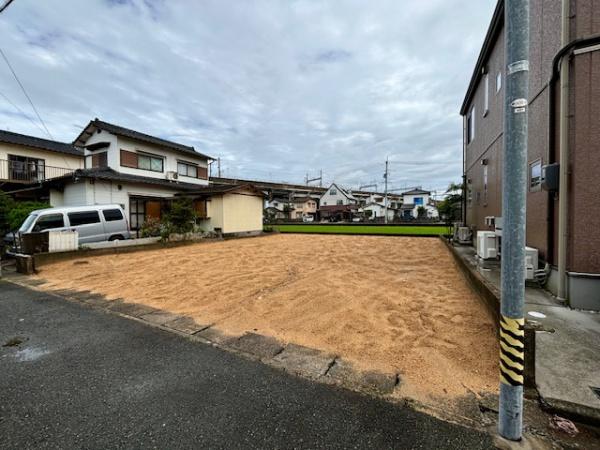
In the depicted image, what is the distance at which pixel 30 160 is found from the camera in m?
15.7

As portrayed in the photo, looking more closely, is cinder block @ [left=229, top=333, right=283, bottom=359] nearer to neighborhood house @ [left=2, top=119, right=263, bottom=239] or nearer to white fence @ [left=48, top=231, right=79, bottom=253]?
white fence @ [left=48, top=231, right=79, bottom=253]

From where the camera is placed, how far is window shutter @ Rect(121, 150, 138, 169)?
14.9 meters

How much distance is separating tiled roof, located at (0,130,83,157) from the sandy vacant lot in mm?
12739

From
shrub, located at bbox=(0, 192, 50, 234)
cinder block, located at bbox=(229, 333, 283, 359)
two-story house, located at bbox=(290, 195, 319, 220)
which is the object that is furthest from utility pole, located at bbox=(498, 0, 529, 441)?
two-story house, located at bbox=(290, 195, 319, 220)

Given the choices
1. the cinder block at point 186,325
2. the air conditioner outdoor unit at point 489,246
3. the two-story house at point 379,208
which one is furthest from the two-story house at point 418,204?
the cinder block at point 186,325

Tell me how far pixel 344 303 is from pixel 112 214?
32.3 feet

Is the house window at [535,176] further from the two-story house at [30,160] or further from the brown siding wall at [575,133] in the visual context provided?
the two-story house at [30,160]

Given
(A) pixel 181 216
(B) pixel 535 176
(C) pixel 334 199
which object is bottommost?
(A) pixel 181 216

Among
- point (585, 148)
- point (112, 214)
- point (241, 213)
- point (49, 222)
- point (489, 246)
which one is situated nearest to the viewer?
point (585, 148)

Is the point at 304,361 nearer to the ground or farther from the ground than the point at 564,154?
nearer to the ground

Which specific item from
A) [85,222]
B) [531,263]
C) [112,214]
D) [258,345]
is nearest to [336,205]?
[112,214]

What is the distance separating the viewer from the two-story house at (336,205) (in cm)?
4984

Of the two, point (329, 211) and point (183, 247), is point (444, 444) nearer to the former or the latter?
point (183, 247)

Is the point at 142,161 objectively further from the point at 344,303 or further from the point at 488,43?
the point at 488,43
